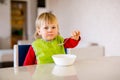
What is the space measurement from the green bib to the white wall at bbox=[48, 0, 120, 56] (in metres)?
1.48

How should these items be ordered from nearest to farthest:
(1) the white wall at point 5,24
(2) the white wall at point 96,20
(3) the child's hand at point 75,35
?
(3) the child's hand at point 75,35 < (2) the white wall at point 96,20 < (1) the white wall at point 5,24

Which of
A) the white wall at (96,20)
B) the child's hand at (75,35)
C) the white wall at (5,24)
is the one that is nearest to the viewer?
the child's hand at (75,35)

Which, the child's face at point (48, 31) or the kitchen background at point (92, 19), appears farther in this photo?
the kitchen background at point (92, 19)

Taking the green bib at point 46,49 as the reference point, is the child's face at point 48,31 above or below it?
above

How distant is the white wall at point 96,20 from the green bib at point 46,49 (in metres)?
1.48

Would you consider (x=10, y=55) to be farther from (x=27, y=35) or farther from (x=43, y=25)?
(x=43, y=25)

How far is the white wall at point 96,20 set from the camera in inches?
102

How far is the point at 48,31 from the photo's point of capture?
1.17 m

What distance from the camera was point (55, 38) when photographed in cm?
124

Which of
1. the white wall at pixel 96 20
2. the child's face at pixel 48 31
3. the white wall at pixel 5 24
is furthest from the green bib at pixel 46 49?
the white wall at pixel 5 24

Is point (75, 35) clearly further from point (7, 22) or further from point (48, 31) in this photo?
point (7, 22)

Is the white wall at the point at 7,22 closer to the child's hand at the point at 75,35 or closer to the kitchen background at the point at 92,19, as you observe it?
the kitchen background at the point at 92,19

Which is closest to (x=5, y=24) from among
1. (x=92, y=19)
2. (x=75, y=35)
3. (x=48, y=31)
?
(x=92, y=19)

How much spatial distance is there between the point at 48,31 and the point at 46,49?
10cm
